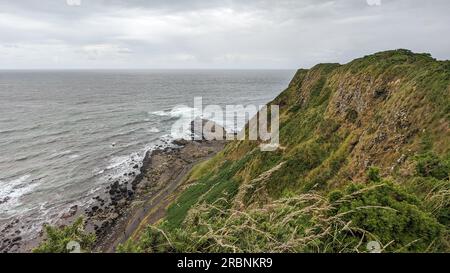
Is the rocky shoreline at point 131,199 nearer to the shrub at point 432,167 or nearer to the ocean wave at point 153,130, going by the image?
the ocean wave at point 153,130

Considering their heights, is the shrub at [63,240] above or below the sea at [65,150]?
above

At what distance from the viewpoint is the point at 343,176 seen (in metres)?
19.7

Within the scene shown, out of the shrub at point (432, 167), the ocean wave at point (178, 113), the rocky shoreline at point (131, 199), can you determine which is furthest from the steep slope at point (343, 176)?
the ocean wave at point (178, 113)

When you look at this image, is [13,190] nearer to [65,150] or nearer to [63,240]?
[65,150]

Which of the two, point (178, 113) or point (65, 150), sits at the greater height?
point (178, 113)

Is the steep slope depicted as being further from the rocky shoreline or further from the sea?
the sea

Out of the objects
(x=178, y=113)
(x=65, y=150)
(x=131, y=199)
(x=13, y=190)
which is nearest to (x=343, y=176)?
(x=131, y=199)

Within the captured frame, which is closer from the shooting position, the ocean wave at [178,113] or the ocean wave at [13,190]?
the ocean wave at [13,190]

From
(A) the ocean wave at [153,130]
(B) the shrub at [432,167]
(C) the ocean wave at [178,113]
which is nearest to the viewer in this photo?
(B) the shrub at [432,167]

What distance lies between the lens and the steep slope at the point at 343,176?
17.8 feet

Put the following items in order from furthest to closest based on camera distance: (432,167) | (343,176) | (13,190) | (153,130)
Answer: (153,130)
(13,190)
(343,176)
(432,167)

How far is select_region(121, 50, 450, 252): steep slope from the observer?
214 inches

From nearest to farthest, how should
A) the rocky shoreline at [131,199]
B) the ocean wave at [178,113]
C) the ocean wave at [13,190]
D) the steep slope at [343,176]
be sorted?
the steep slope at [343,176] < the rocky shoreline at [131,199] < the ocean wave at [13,190] < the ocean wave at [178,113]

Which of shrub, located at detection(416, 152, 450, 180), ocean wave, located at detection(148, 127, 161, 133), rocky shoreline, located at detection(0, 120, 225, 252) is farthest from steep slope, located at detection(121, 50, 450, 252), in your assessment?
ocean wave, located at detection(148, 127, 161, 133)
